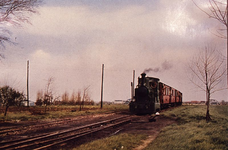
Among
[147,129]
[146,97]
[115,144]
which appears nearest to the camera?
[115,144]

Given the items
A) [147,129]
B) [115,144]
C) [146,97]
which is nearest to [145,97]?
[146,97]

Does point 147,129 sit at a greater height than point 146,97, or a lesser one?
lesser

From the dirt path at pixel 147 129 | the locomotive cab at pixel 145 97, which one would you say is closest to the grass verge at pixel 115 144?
the dirt path at pixel 147 129

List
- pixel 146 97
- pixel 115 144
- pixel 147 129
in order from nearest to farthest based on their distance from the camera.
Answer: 1. pixel 115 144
2. pixel 147 129
3. pixel 146 97

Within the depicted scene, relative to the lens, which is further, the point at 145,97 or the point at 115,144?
the point at 145,97

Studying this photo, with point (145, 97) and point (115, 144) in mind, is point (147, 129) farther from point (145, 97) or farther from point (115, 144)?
point (145, 97)

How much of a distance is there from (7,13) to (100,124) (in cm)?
1090

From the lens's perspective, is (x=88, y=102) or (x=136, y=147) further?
(x=88, y=102)

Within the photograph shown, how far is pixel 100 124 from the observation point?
665 inches

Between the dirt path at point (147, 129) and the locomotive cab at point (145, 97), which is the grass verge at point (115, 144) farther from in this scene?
the locomotive cab at point (145, 97)

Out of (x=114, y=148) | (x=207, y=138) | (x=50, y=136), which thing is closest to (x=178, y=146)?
(x=207, y=138)

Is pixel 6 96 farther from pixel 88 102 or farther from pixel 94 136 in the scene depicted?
pixel 88 102

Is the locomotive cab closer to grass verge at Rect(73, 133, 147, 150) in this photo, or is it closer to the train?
the train

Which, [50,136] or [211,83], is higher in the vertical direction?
[211,83]
